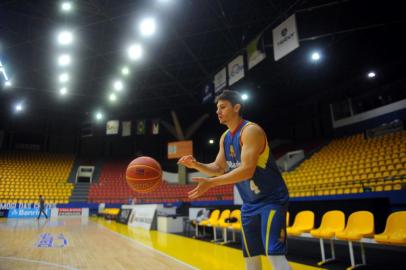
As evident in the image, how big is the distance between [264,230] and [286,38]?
742 centimetres

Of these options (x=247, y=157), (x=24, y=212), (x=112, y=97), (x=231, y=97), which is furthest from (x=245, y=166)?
(x=24, y=212)

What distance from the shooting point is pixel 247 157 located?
5.27ft

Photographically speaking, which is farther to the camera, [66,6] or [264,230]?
[66,6]

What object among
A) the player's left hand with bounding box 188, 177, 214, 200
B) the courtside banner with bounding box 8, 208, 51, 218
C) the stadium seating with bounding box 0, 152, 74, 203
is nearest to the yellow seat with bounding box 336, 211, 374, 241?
the player's left hand with bounding box 188, 177, 214, 200

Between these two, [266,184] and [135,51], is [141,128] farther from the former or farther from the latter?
[266,184]

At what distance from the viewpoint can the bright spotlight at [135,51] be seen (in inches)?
443

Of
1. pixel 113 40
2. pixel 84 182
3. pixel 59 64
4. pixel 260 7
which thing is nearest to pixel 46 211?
pixel 84 182

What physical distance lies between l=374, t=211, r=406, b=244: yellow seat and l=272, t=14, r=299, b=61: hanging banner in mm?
5103

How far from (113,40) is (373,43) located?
11.8m

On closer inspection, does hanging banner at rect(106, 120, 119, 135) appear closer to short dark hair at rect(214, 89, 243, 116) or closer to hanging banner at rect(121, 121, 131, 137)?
hanging banner at rect(121, 121, 131, 137)

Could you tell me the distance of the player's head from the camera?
6.27ft

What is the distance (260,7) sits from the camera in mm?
10281

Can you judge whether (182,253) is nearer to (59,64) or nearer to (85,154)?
(59,64)

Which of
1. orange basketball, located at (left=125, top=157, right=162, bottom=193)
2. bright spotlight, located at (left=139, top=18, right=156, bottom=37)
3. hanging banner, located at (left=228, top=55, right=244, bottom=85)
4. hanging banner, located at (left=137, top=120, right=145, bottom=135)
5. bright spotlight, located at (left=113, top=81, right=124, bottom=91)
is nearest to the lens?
orange basketball, located at (left=125, top=157, right=162, bottom=193)
